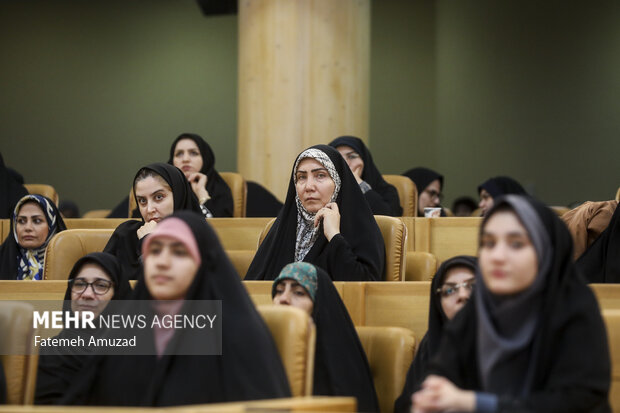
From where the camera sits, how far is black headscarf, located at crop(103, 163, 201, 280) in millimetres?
4074

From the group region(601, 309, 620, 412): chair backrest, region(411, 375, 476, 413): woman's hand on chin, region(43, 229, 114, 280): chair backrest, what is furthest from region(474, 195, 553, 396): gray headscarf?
region(43, 229, 114, 280): chair backrest

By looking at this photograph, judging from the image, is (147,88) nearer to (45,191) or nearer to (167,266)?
(45,191)

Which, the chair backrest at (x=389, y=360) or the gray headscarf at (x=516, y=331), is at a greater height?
the gray headscarf at (x=516, y=331)

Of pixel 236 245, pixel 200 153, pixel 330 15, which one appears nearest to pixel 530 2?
pixel 330 15

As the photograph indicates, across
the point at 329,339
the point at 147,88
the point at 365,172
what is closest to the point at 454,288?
Result: the point at 329,339

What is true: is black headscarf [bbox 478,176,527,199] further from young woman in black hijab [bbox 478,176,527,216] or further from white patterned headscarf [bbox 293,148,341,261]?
white patterned headscarf [bbox 293,148,341,261]

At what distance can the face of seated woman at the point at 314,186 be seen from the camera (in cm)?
404

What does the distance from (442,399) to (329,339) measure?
1018mm

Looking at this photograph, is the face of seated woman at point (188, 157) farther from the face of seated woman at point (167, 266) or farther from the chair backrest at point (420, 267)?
the face of seated woman at point (167, 266)

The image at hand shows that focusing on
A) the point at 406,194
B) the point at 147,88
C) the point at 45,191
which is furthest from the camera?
the point at 147,88

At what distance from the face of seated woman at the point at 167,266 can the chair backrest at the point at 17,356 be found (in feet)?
1.35

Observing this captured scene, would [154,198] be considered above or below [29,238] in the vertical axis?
above

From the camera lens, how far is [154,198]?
4.22 m

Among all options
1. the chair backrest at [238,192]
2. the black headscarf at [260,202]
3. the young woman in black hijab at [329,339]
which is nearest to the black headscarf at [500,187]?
the black headscarf at [260,202]
